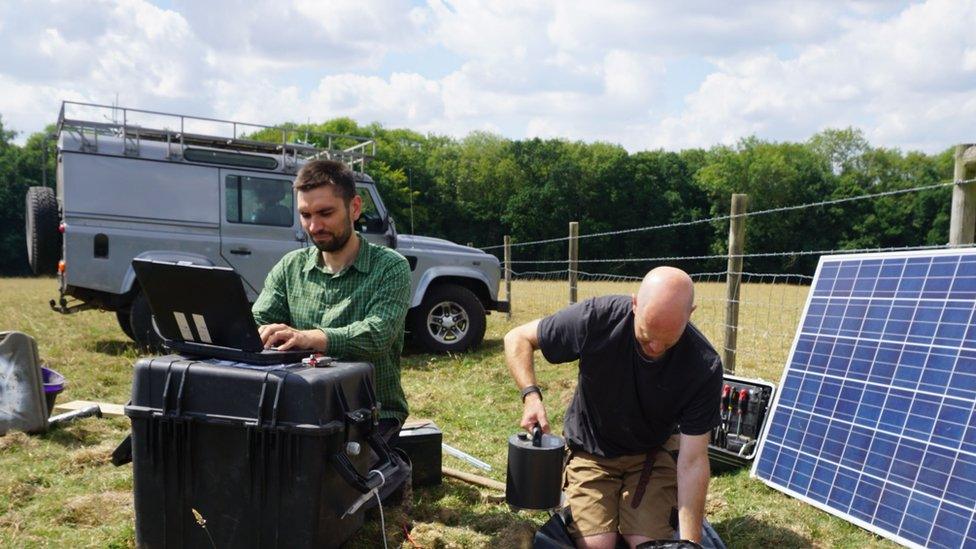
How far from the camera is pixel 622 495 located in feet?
10.7

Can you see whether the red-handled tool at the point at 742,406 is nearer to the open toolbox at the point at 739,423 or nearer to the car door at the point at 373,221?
the open toolbox at the point at 739,423

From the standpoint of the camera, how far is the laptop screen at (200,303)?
2.70m

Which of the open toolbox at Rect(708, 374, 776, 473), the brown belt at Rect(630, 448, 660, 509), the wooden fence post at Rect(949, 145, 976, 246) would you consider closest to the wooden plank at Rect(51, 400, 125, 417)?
the brown belt at Rect(630, 448, 660, 509)

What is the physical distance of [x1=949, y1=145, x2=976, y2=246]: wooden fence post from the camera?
430cm

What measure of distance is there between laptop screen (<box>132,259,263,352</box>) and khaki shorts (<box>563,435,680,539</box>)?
1516 millimetres

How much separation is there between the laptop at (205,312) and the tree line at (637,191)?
3805 centimetres

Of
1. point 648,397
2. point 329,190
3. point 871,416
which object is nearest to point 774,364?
point 871,416

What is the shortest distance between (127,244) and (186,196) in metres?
0.77

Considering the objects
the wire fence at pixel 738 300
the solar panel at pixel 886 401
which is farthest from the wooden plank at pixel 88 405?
the solar panel at pixel 886 401

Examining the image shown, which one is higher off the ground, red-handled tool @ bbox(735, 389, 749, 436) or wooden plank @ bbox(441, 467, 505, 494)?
red-handled tool @ bbox(735, 389, 749, 436)

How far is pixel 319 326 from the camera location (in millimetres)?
3455

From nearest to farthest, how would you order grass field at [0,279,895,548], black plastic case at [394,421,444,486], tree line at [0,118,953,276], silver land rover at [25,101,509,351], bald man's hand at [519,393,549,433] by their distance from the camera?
bald man's hand at [519,393,549,433] → grass field at [0,279,895,548] → black plastic case at [394,421,444,486] → silver land rover at [25,101,509,351] → tree line at [0,118,953,276]

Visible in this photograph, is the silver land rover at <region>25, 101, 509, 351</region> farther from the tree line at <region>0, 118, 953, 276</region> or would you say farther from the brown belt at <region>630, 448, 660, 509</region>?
the tree line at <region>0, 118, 953, 276</region>

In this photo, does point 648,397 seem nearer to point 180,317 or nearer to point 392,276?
point 392,276
